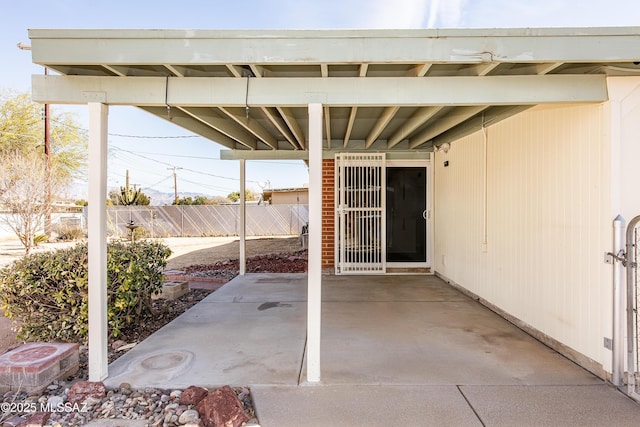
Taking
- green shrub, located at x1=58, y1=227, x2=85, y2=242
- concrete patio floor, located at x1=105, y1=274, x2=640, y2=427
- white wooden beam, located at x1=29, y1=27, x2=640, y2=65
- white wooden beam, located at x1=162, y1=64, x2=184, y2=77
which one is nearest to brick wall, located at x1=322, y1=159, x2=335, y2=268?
concrete patio floor, located at x1=105, y1=274, x2=640, y2=427

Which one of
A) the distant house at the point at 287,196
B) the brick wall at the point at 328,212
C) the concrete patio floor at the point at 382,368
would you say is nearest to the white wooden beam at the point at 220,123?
the brick wall at the point at 328,212

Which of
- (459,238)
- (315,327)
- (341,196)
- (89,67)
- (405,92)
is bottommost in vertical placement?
(315,327)

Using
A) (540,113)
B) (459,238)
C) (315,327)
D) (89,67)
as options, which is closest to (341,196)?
(459,238)

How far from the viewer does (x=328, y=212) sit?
759cm

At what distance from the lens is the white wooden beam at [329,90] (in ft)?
9.22

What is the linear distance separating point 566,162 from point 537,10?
4.25m

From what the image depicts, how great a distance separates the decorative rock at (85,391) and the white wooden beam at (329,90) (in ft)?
7.53

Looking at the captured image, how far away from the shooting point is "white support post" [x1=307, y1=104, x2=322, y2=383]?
2.88m

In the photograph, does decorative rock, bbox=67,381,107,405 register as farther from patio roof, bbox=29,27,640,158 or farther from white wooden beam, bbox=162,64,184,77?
white wooden beam, bbox=162,64,184,77

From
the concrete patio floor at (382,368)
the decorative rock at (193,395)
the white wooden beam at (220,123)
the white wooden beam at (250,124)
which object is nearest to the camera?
the concrete patio floor at (382,368)

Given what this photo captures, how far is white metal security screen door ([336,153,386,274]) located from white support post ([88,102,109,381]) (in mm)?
4973

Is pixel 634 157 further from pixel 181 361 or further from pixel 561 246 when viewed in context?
pixel 181 361

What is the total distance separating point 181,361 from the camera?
326 centimetres

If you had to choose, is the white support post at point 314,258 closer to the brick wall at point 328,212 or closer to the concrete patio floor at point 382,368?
the concrete patio floor at point 382,368
